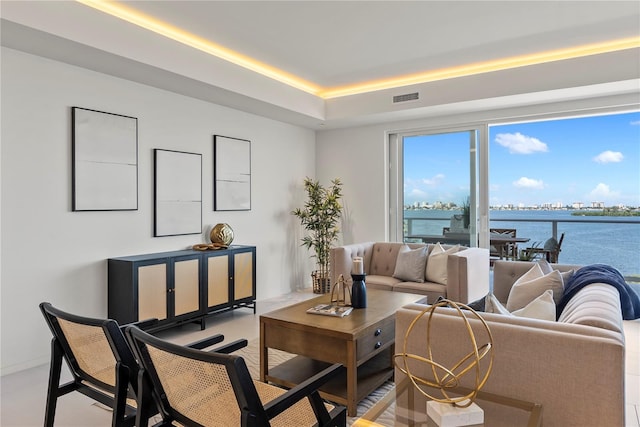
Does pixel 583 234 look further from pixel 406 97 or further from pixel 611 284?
pixel 611 284

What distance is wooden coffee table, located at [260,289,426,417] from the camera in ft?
8.18

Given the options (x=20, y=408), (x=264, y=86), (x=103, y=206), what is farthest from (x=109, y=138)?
(x=20, y=408)

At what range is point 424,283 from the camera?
4457mm

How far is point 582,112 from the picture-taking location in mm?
4855

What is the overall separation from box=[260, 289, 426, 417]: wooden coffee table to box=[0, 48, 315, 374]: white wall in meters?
1.94

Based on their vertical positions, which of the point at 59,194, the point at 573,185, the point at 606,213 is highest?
the point at 573,185

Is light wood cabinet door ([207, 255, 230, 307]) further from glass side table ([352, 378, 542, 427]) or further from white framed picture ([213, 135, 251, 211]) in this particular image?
glass side table ([352, 378, 542, 427])

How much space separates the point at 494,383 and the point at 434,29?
10.0 feet

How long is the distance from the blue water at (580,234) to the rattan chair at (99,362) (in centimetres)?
457

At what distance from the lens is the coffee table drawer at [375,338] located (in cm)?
254

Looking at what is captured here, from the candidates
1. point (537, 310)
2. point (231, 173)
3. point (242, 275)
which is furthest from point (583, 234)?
point (231, 173)

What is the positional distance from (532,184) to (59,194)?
5768 millimetres

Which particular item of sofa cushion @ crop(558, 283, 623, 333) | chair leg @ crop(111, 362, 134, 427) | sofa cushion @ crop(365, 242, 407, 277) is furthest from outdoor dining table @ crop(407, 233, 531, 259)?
chair leg @ crop(111, 362, 134, 427)

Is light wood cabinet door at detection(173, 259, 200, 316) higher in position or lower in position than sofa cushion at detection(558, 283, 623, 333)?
lower
